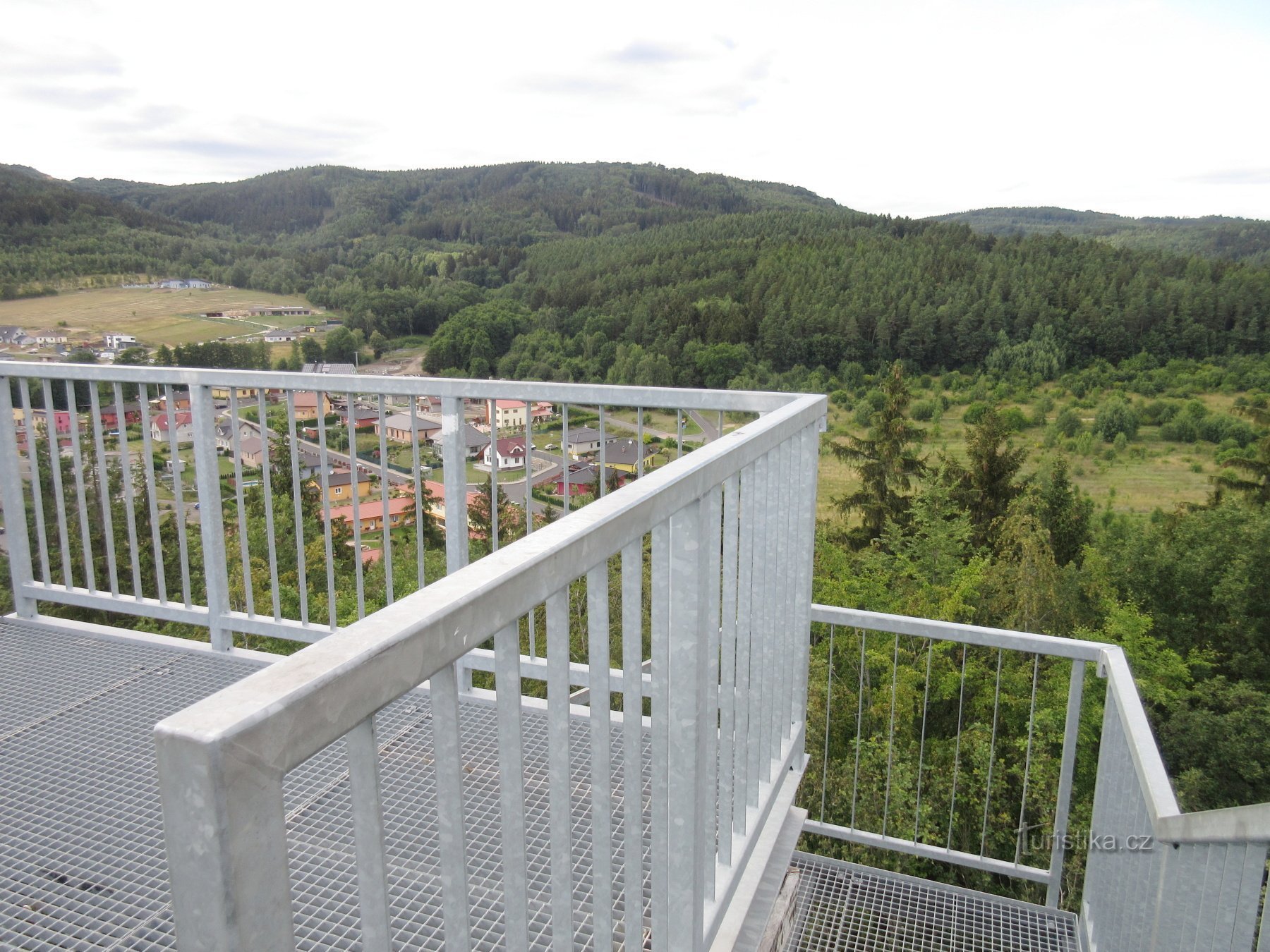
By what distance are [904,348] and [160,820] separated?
5472 centimetres

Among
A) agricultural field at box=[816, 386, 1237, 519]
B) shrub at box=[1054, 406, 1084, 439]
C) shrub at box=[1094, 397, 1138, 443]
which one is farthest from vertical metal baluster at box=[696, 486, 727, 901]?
shrub at box=[1094, 397, 1138, 443]

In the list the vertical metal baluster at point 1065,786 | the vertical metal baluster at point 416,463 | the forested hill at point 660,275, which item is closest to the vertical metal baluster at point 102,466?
the vertical metal baluster at point 416,463

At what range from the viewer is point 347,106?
1813 inches

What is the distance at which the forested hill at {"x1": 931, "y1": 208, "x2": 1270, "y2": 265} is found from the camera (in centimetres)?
5578

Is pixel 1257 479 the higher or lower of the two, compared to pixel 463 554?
lower

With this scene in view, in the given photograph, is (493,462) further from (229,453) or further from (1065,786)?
(1065,786)

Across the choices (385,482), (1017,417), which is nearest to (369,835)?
(385,482)

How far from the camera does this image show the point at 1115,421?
4594cm

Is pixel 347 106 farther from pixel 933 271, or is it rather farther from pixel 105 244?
pixel 933 271

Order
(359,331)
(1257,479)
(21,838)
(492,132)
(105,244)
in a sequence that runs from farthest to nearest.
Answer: (492,132) → (1257,479) → (359,331) → (105,244) → (21,838)

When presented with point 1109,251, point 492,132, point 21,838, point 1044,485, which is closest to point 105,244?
point 21,838

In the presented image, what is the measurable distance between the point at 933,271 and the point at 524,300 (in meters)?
30.9

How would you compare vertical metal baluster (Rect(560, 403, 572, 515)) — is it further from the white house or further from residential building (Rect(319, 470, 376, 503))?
residential building (Rect(319, 470, 376, 503))

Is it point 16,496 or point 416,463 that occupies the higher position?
point 416,463
